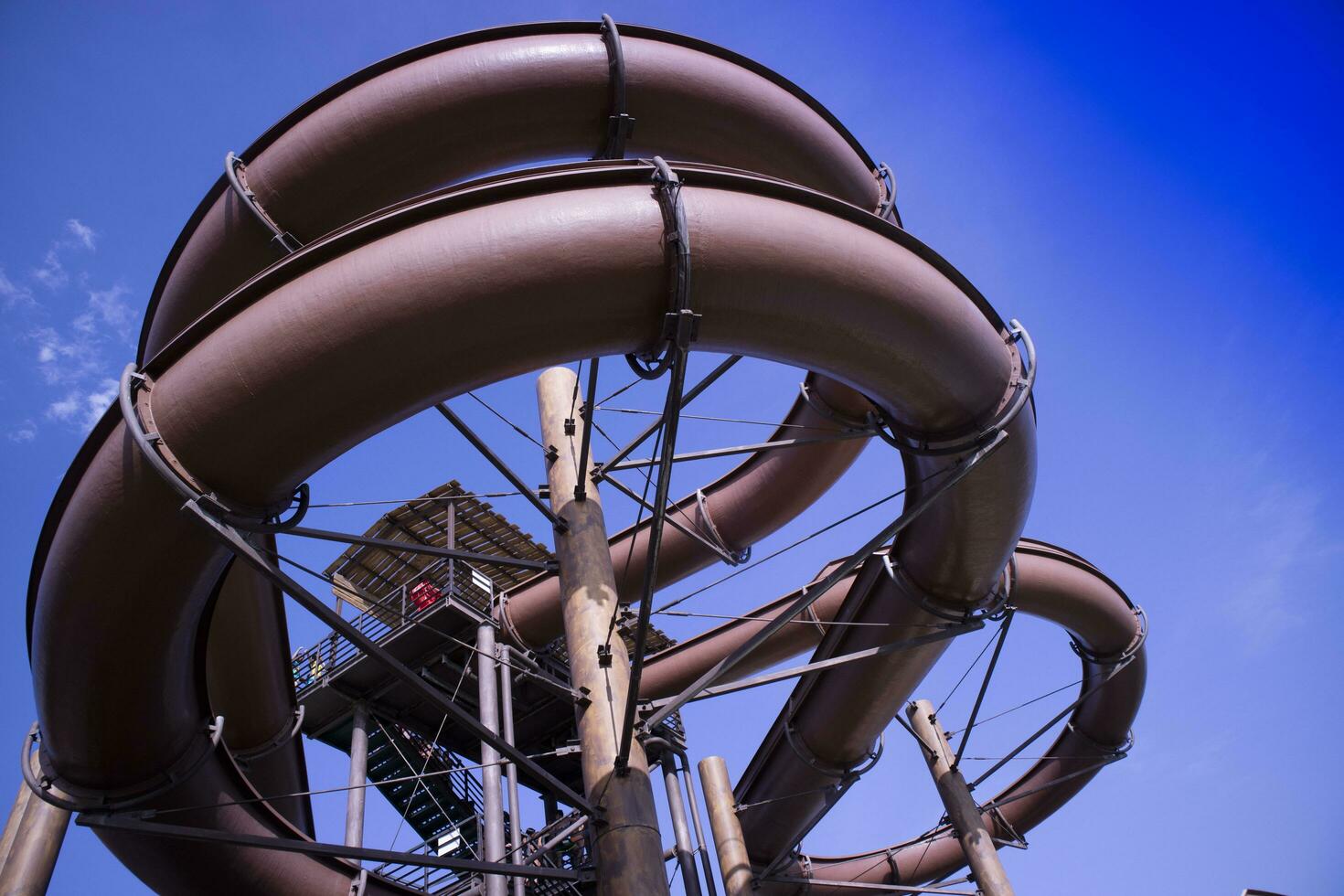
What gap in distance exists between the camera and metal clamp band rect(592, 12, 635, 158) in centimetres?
979

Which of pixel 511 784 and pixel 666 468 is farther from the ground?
pixel 511 784

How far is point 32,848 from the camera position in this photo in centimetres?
866

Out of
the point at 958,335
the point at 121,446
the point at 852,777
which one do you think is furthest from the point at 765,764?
the point at 121,446

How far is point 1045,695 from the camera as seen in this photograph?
15172 mm

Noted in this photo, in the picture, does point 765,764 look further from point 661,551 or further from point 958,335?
point 958,335

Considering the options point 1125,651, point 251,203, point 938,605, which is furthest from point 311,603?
point 1125,651

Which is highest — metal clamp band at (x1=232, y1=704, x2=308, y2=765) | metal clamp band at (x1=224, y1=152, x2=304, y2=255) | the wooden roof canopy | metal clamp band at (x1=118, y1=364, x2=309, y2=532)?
the wooden roof canopy

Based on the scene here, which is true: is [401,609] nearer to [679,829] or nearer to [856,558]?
[679,829]

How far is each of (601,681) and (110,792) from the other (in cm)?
390

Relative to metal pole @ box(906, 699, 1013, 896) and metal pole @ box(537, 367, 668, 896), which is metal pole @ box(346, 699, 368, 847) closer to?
metal pole @ box(537, 367, 668, 896)

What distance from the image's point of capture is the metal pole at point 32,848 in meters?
8.46

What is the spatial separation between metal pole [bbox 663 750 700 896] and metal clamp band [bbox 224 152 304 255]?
31.0ft

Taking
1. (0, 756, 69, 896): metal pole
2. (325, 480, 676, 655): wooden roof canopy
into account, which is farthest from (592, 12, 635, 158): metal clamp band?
(325, 480, 676, 655): wooden roof canopy

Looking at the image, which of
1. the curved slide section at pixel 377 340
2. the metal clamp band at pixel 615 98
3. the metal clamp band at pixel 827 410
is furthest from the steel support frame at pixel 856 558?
the metal clamp band at pixel 615 98
